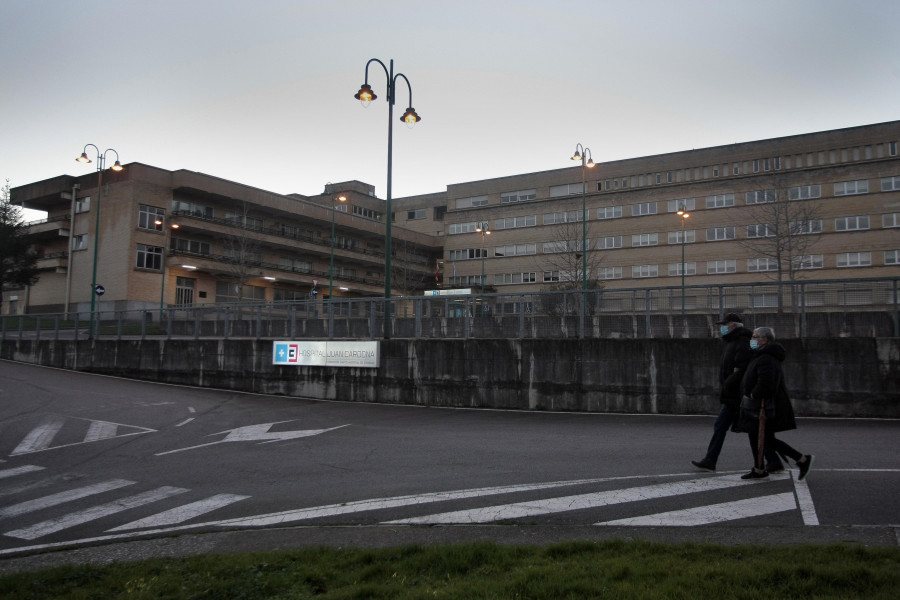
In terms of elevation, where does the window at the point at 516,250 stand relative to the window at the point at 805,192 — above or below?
below

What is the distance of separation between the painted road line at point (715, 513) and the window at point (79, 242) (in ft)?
208

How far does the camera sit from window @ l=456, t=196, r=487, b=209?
79.0 meters

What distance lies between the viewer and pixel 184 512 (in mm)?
7645

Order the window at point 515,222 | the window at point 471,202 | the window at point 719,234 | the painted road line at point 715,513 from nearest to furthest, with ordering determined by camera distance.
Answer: the painted road line at point 715,513 → the window at point 719,234 → the window at point 515,222 → the window at point 471,202

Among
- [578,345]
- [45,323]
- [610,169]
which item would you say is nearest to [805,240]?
[610,169]

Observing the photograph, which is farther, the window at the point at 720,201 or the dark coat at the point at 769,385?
the window at the point at 720,201

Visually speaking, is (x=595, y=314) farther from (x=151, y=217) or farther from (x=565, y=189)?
(x=565, y=189)

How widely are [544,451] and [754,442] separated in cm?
363

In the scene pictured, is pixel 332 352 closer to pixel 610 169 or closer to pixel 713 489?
pixel 713 489

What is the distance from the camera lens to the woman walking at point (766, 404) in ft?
23.4

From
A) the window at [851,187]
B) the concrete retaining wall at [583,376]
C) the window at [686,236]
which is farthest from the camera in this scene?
the window at [686,236]

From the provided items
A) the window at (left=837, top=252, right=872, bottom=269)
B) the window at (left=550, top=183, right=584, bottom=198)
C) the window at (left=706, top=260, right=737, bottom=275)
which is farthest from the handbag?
the window at (left=550, top=183, right=584, bottom=198)

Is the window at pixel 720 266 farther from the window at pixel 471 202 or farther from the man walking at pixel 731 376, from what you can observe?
the man walking at pixel 731 376

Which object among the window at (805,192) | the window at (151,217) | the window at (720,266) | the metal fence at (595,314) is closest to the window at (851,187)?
the window at (805,192)
